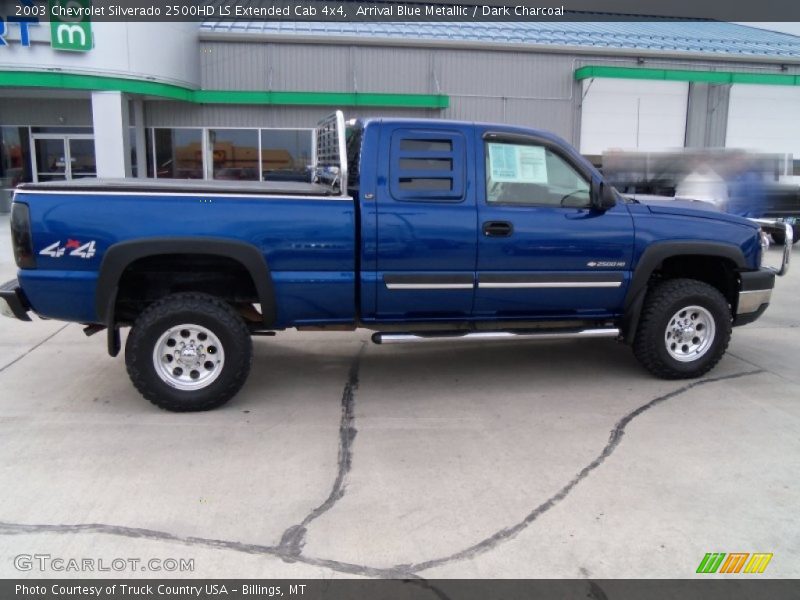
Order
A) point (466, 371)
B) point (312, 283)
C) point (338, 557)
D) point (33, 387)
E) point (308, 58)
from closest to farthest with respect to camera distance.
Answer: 1. point (338, 557)
2. point (312, 283)
3. point (33, 387)
4. point (466, 371)
5. point (308, 58)

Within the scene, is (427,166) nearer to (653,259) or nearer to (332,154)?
(332,154)

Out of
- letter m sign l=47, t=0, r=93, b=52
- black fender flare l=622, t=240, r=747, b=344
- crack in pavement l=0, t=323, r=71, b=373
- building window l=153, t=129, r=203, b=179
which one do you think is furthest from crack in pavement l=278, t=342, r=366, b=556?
building window l=153, t=129, r=203, b=179

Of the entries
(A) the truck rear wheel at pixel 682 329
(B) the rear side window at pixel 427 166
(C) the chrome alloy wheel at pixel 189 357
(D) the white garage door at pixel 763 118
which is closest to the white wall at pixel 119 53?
(B) the rear side window at pixel 427 166

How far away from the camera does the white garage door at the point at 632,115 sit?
20.7 meters

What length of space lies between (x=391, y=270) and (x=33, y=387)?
295cm

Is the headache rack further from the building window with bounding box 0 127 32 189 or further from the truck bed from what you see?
the building window with bounding box 0 127 32 189

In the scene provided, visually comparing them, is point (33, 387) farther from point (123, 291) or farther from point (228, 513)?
point (228, 513)

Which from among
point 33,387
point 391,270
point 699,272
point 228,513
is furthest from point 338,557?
point 699,272

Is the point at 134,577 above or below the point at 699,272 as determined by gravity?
below

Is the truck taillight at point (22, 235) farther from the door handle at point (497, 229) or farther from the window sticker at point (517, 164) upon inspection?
the window sticker at point (517, 164)

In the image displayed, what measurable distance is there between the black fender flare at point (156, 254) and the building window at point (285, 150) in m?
15.0

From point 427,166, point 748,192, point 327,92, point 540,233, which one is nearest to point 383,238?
point 427,166

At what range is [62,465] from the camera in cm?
406

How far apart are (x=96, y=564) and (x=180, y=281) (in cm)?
244
